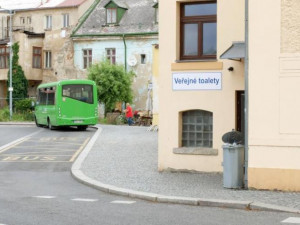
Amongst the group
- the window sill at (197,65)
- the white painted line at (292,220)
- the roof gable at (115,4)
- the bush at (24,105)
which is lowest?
the white painted line at (292,220)

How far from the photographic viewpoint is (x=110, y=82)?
53.5 metres

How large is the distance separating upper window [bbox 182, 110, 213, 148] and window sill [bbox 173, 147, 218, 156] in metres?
0.27

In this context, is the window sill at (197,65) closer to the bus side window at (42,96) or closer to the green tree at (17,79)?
the bus side window at (42,96)

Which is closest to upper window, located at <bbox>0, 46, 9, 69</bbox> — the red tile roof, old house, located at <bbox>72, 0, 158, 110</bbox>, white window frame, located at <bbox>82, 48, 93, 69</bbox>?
the red tile roof

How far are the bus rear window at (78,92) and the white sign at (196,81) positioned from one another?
76.8 ft

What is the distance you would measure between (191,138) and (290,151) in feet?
14.0

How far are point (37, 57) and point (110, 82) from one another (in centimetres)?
1260

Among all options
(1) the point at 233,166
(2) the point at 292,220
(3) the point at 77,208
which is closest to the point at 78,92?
(1) the point at 233,166

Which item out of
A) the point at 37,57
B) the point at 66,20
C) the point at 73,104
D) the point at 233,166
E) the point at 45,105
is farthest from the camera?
the point at 37,57

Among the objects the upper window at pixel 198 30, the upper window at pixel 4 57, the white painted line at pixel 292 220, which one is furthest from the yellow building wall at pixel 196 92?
the upper window at pixel 4 57

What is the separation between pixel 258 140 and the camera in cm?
1498

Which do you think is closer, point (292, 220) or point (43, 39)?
point (292, 220)

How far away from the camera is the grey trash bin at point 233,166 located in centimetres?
1502

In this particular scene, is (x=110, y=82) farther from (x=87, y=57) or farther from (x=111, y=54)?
(x=87, y=57)
